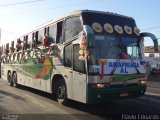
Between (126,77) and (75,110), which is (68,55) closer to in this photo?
(75,110)

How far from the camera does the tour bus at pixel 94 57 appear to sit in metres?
10.8

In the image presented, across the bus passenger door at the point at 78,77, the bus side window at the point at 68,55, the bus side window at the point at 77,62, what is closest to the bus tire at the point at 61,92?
the bus side window at the point at 68,55

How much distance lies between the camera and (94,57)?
35.6 ft

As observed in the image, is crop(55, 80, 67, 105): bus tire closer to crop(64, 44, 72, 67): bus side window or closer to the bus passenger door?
crop(64, 44, 72, 67): bus side window

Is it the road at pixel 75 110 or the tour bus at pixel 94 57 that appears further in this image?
the tour bus at pixel 94 57

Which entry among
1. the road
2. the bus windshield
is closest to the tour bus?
the bus windshield

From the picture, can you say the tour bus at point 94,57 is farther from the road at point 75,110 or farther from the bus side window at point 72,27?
the road at point 75,110

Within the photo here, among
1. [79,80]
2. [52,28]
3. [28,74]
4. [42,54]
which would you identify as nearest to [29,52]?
[28,74]

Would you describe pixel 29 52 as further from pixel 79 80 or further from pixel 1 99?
pixel 79 80

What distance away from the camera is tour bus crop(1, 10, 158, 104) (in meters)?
10.8

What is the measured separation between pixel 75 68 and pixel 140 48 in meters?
2.48

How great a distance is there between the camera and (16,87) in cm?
2094

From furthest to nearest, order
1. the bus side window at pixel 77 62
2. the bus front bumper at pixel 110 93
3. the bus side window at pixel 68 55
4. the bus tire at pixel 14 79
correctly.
→ the bus tire at pixel 14 79
the bus side window at pixel 68 55
the bus side window at pixel 77 62
the bus front bumper at pixel 110 93

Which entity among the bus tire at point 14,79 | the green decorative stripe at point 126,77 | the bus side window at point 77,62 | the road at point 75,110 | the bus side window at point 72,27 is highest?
the bus side window at point 72,27
